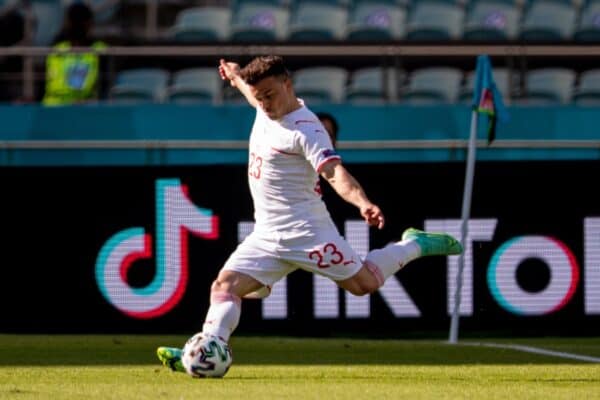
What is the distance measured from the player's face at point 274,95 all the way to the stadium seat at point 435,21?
35.5ft

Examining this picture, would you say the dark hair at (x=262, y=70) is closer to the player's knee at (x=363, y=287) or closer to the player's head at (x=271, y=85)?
the player's head at (x=271, y=85)

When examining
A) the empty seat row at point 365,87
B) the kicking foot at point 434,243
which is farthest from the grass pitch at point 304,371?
the empty seat row at point 365,87

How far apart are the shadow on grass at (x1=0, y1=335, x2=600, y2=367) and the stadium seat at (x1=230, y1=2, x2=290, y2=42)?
708 centimetres

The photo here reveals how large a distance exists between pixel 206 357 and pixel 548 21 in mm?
12250

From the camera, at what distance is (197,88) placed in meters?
18.0

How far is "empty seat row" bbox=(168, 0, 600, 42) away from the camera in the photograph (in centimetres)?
1950

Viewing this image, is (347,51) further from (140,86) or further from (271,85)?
(271,85)

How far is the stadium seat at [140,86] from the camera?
17953mm

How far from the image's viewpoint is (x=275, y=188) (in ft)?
28.8

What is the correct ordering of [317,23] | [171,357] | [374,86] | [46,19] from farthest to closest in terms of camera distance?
[46,19] → [317,23] → [374,86] → [171,357]

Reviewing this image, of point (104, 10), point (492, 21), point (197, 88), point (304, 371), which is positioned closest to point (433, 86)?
point (492, 21)

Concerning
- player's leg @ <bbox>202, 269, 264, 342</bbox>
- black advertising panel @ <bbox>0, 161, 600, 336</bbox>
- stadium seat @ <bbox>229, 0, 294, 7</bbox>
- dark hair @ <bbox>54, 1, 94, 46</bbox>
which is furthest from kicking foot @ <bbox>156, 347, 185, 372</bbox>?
stadium seat @ <bbox>229, 0, 294, 7</bbox>

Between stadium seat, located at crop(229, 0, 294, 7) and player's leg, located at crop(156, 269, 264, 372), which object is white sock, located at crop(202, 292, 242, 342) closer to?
player's leg, located at crop(156, 269, 264, 372)

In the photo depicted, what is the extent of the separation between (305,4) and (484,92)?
7883mm
